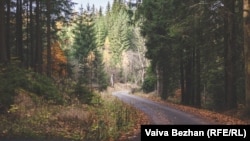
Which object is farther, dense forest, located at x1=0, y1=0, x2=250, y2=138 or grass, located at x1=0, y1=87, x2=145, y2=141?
dense forest, located at x1=0, y1=0, x2=250, y2=138

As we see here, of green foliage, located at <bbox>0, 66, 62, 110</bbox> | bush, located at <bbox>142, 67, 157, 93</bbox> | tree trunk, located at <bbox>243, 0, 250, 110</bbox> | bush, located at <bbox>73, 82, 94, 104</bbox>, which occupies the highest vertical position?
tree trunk, located at <bbox>243, 0, 250, 110</bbox>

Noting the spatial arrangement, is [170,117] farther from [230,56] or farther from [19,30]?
[19,30]

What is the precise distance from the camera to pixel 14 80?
20969 mm

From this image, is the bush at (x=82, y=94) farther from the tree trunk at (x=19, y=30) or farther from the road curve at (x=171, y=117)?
the tree trunk at (x=19, y=30)

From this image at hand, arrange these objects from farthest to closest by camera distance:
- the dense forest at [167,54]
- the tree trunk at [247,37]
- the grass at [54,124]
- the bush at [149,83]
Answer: the bush at [149,83] → the dense forest at [167,54] → the tree trunk at [247,37] → the grass at [54,124]

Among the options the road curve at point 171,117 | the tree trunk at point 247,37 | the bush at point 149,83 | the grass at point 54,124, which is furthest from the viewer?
the bush at point 149,83

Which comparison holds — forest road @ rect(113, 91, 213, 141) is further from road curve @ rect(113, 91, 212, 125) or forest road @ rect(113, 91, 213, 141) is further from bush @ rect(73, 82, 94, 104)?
bush @ rect(73, 82, 94, 104)

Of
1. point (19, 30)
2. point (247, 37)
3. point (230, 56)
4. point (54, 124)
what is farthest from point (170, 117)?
point (19, 30)

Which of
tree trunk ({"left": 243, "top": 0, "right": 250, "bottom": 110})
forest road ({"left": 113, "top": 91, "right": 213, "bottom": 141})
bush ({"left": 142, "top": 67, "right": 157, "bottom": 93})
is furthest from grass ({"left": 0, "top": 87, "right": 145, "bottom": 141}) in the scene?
bush ({"left": 142, "top": 67, "right": 157, "bottom": 93})

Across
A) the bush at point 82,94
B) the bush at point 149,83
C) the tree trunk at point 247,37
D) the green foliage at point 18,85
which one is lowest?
the bush at point 149,83

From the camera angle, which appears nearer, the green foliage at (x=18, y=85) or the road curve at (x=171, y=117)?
the road curve at (x=171, y=117)

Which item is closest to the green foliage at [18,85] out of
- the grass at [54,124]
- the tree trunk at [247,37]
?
the grass at [54,124]

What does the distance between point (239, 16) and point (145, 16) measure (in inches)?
640

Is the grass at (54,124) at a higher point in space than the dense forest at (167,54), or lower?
lower
